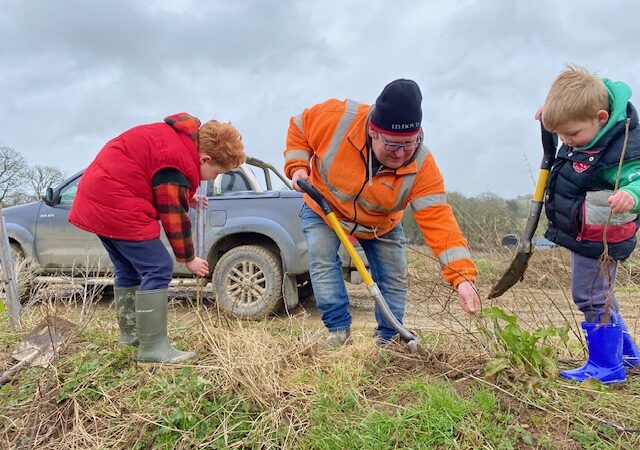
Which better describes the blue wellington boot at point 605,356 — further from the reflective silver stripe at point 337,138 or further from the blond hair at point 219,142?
the blond hair at point 219,142

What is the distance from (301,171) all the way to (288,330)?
1.03m

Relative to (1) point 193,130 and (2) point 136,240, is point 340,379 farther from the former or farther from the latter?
(1) point 193,130

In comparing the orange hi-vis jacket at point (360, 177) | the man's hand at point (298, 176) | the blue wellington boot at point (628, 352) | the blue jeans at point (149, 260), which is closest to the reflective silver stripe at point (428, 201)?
the orange hi-vis jacket at point (360, 177)

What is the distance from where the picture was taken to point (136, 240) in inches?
116

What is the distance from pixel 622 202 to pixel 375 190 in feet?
4.27

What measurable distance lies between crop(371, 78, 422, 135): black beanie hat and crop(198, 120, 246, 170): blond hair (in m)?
0.85

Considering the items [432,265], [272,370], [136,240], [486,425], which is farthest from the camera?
[432,265]

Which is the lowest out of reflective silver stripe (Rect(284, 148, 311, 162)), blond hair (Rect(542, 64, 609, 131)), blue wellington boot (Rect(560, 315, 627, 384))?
blue wellington boot (Rect(560, 315, 627, 384))

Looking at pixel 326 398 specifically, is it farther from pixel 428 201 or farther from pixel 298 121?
pixel 298 121

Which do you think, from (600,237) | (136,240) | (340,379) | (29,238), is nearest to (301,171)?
(136,240)

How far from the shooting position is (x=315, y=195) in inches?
125

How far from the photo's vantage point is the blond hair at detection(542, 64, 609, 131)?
2.49 metres

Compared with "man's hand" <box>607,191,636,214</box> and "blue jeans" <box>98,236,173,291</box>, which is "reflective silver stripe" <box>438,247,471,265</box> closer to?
"man's hand" <box>607,191,636,214</box>

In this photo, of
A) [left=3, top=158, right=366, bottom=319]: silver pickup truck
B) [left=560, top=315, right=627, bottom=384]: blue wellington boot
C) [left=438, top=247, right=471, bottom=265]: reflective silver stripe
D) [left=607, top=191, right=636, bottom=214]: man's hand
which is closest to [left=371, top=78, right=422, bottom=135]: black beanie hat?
[left=438, top=247, right=471, bottom=265]: reflective silver stripe
